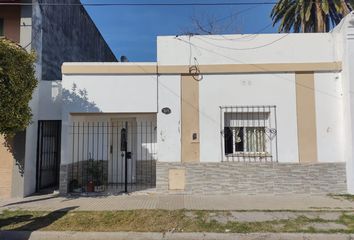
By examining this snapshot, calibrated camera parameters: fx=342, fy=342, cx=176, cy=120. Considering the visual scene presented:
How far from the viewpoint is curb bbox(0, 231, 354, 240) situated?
672 cm

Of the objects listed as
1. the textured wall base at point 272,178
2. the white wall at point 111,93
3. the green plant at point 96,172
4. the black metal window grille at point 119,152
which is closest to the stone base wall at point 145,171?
the black metal window grille at point 119,152

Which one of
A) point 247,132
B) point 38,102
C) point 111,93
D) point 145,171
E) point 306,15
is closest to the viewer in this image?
point 111,93

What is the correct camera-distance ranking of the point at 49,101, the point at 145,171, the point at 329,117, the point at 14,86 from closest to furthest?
the point at 14,86 < the point at 329,117 < the point at 49,101 < the point at 145,171

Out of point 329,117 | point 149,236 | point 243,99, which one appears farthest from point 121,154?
point 329,117

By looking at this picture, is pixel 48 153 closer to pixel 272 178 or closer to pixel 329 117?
pixel 272 178

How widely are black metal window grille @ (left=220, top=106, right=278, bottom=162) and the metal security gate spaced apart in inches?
232

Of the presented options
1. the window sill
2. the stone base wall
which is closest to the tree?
the stone base wall

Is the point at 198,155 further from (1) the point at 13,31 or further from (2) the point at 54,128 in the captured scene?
(1) the point at 13,31

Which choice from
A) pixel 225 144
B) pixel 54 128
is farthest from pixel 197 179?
pixel 54 128

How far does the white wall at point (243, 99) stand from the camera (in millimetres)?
10773

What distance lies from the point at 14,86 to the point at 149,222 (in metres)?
4.78

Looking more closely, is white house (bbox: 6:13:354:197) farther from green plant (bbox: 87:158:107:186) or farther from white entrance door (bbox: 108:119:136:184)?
white entrance door (bbox: 108:119:136:184)

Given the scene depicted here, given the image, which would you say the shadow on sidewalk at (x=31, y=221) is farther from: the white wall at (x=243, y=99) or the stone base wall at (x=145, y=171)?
the white wall at (x=243, y=99)

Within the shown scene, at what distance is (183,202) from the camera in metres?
9.55
